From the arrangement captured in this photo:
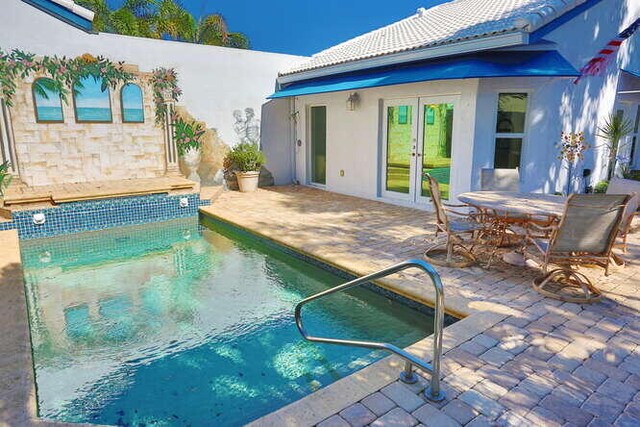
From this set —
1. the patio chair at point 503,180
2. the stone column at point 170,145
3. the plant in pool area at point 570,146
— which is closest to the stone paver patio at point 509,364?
the patio chair at point 503,180

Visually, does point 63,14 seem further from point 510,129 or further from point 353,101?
point 510,129

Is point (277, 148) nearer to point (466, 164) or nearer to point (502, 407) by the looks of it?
point (466, 164)

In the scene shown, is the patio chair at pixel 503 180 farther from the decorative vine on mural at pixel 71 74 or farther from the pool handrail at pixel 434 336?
the decorative vine on mural at pixel 71 74

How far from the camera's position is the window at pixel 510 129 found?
35.6 ft

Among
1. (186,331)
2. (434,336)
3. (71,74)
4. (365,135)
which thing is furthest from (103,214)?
(434,336)

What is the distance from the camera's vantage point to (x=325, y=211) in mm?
12648

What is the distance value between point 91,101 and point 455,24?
12.2m

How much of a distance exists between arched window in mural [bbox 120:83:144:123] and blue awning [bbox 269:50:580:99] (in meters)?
7.31

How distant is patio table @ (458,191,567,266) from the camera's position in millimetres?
6628

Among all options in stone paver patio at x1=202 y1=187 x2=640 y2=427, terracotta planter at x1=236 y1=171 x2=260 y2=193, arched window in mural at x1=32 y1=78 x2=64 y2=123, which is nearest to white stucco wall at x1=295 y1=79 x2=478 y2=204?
terracotta planter at x1=236 y1=171 x2=260 y2=193

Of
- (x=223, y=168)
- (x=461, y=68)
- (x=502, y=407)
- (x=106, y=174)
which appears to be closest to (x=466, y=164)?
(x=461, y=68)

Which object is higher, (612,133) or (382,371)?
(612,133)

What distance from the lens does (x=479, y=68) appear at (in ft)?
32.1

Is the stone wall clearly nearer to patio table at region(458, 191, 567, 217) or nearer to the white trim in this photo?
the white trim
